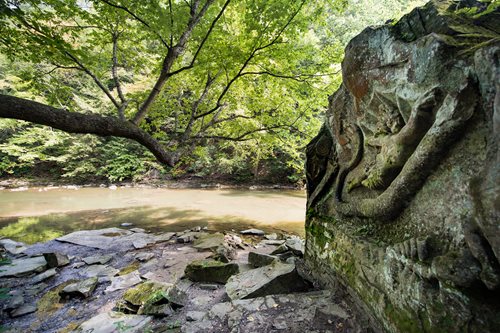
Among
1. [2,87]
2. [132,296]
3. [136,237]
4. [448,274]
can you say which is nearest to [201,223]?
[136,237]

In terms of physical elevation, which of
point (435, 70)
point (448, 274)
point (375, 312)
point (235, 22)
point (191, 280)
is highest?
point (235, 22)

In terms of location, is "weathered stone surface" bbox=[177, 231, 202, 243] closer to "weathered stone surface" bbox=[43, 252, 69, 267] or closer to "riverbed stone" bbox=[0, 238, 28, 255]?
"weathered stone surface" bbox=[43, 252, 69, 267]

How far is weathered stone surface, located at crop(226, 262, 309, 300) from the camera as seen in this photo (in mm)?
2863

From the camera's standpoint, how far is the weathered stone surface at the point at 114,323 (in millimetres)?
2652

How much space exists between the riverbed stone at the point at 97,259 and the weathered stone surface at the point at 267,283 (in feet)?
10.3

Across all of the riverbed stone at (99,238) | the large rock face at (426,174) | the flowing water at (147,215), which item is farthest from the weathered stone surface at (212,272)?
the flowing water at (147,215)

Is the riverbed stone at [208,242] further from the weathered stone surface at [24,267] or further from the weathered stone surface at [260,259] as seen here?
the weathered stone surface at [24,267]

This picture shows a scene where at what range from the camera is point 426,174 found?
5.85 ft

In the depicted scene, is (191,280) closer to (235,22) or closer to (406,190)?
(406,190)

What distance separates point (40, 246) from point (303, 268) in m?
6.13

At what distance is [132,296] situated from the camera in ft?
10.7

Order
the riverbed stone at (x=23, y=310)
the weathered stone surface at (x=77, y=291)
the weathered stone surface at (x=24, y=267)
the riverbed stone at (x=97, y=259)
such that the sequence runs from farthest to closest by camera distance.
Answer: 1. the riverbed stone at (x=97, y=259)
2. the weathered stone surface at (x=24, y=267)
3. the weathered stone surface at (x=77, y=291)
4. the riverbed stone at (x=23, y=310)

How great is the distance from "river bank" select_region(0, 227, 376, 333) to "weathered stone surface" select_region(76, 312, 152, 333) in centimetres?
1

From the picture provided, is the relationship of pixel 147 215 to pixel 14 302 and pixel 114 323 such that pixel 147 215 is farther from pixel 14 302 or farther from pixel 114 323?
pixel 114 323
